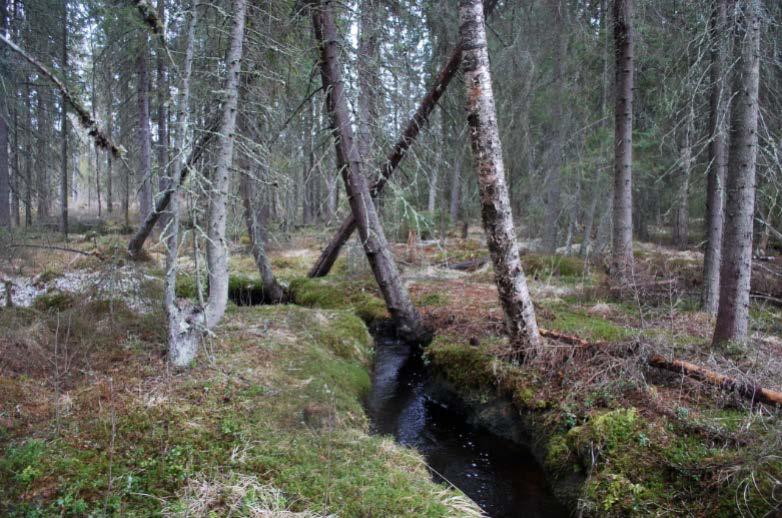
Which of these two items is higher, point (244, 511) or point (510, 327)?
point (510, 327)

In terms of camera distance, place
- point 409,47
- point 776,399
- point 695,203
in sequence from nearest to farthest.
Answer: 1. point 776,399
2. point 409,47
3. point 695,203

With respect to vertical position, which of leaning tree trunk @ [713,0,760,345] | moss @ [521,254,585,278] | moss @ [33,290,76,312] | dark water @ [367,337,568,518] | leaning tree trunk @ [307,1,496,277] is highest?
leaning tree trunk @ [307,1,496,277]

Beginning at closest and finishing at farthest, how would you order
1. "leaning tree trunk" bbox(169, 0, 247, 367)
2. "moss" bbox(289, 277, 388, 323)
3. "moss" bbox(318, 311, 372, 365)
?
"leaning tree trunk" bbox(169, 0, 247, 367)
"moss" bbox(318, 311, 372, 365)
"moss" bbox(289, 277, 388, 323)

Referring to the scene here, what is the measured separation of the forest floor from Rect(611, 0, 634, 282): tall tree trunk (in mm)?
1520

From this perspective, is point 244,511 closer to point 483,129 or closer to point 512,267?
point 512,267

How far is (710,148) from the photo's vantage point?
8508mm

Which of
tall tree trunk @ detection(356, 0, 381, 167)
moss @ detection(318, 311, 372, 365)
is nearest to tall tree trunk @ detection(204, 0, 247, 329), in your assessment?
moss @ detection(318, 311, 372, 365)

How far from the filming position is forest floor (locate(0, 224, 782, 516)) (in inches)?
129

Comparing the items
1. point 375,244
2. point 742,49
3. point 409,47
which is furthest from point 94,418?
point 409,47

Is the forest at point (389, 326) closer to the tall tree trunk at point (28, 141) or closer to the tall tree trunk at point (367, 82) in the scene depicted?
the tall tree trunk at point (367, 82)

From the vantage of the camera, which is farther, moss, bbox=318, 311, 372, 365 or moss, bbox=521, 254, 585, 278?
moss, bbox=521, 254, 585, 278

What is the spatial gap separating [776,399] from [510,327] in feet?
8.47

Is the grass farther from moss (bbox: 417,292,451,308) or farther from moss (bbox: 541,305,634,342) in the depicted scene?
moss (bbox: 417,292,451,308)

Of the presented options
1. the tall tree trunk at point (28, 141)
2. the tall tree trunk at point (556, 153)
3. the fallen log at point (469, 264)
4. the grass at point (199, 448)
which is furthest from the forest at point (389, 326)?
the tall tree trunk at point (28, 141)
